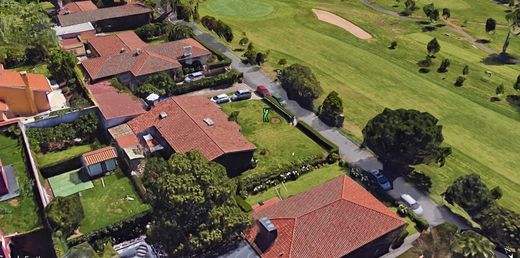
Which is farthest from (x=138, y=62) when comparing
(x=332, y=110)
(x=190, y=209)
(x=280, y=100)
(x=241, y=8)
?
(x=241, y=8)

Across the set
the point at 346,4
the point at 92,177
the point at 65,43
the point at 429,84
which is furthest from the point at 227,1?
the point at 92,177

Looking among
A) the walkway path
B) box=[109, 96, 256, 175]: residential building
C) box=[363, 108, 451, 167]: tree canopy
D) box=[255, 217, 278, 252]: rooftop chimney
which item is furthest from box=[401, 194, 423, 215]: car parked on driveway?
the walkway path

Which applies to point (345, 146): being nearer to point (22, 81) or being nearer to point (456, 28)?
point (22, 81)

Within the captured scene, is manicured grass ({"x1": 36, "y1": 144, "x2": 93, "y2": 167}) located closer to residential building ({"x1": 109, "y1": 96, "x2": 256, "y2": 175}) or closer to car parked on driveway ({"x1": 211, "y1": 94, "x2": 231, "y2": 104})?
residential building ({"x1": 109, "y1": 96, "x2": 256, "y2": 175})

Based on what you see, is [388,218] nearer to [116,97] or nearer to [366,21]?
[116,97]

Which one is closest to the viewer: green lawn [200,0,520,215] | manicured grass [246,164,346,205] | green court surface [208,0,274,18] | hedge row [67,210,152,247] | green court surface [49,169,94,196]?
hedge row [67,210,152,247]

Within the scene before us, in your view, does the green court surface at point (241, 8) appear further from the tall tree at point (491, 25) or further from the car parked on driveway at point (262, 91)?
the tall tree at point (491, 25)
